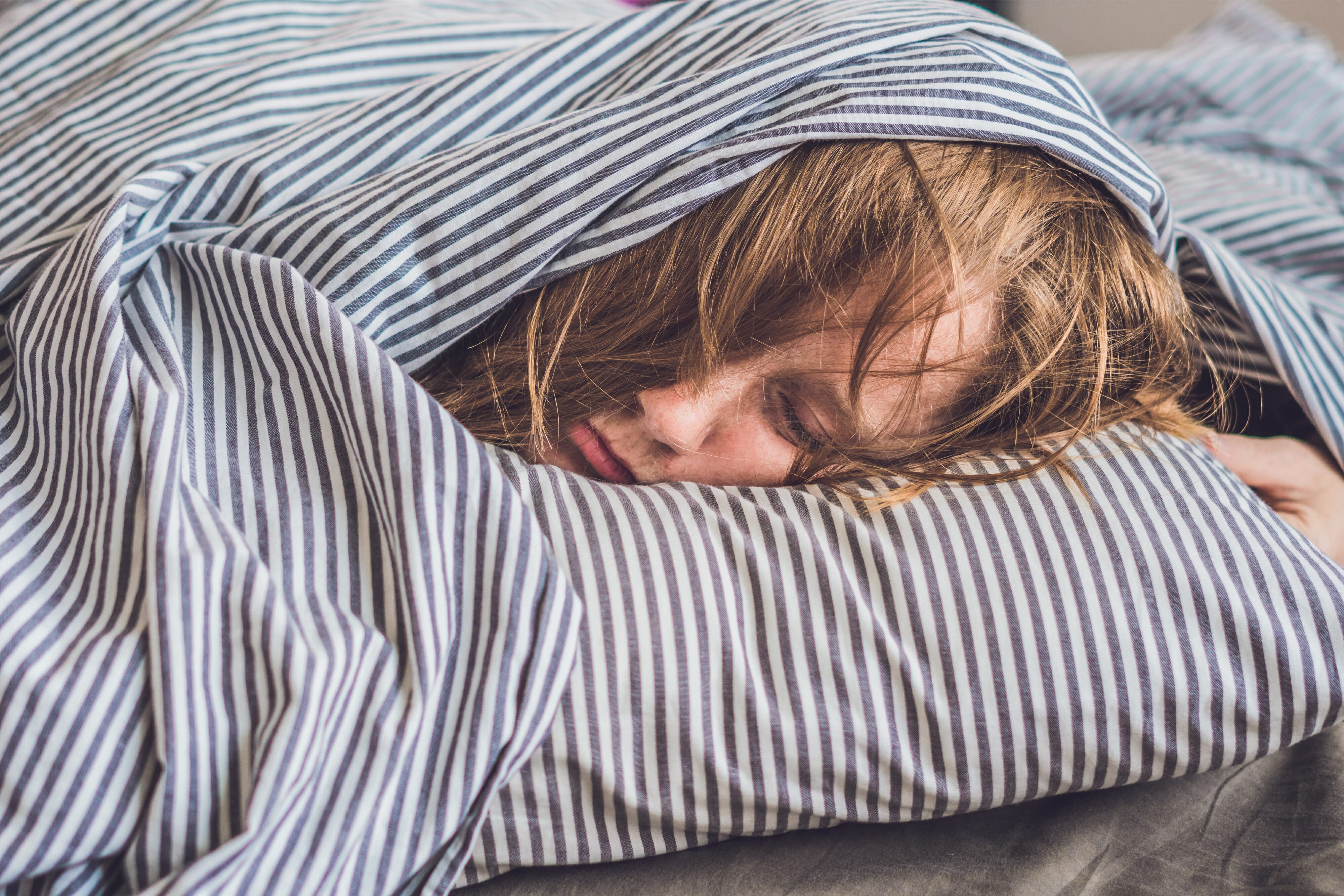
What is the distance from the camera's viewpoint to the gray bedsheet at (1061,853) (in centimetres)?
51

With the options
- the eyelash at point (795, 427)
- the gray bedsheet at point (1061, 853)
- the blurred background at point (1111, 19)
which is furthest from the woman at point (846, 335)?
the blurred background at point (1111, 19)

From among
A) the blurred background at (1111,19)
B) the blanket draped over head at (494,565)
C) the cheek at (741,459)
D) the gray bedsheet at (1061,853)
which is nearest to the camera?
the blanket draped over head at (494,565)

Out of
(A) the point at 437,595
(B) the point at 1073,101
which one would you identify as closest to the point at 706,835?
(A) the point at 437,595

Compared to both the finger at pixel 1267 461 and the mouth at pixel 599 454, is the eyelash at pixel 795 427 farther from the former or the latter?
the finger at pixel 1267 461

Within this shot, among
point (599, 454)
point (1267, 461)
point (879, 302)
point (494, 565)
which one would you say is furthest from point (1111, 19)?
point (494, 565)

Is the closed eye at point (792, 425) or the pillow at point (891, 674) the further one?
the closed eye at point (792, 425)

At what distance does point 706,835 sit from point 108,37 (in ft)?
2.88

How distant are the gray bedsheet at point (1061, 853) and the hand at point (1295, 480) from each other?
0.19m

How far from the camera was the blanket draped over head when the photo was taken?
41 cm

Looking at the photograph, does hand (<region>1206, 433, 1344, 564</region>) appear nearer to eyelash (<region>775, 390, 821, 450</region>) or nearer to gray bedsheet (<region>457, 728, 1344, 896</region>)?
gray bedsheet (<region>457, 728, 1344, 896</region>)

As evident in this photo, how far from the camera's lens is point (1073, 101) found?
0.66 metres

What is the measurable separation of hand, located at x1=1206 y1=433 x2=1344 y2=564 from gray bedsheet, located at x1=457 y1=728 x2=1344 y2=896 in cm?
19

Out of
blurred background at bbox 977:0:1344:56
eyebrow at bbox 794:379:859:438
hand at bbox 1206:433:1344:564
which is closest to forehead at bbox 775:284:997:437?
eyebrow at bbox 794:379:859:438

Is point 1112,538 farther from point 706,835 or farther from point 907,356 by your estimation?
point 706,835
